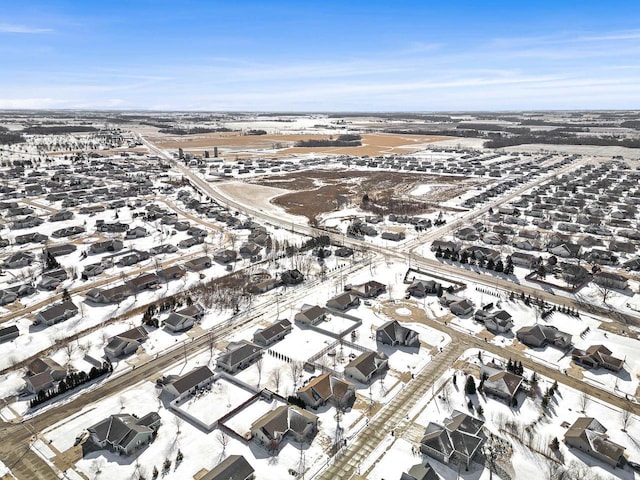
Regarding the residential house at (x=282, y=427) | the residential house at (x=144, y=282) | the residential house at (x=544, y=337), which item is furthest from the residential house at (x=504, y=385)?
the residential house at (x=144, y=282)

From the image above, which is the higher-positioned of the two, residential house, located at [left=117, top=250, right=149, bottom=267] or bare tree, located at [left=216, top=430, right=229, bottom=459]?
residential house, located at [left=117, top=250, right=149, bottom=267]

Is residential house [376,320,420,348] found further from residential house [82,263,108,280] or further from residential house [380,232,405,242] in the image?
residential house [82,263,108,280]

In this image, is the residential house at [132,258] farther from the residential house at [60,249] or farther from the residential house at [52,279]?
the residential house at [60,249]

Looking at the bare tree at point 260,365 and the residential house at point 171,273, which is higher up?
the residential house at point 171,273

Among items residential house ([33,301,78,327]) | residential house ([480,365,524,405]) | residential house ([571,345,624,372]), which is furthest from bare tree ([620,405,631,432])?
residential house ([33,301,78,327])

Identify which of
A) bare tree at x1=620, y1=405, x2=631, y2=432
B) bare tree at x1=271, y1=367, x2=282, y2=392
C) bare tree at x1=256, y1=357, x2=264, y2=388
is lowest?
bare tree at x1=256, y1=357, x2=264, y2=388

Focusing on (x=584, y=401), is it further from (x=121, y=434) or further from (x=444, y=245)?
(x=444, y=245)
